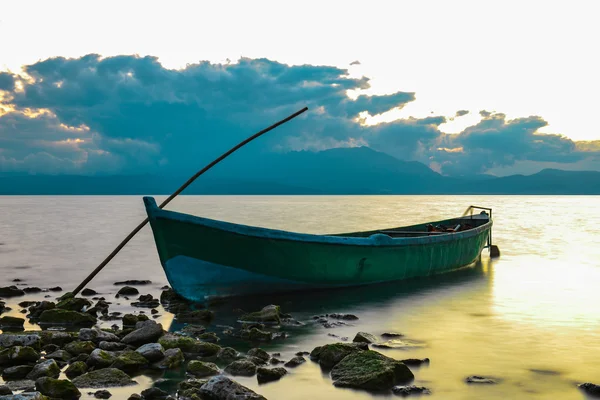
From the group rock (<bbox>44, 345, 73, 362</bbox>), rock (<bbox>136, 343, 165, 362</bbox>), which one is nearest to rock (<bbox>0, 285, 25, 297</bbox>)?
rock (<bbox>44, 345, 73, 362</bbox>)

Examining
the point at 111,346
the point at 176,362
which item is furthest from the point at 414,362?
the point at 111,346

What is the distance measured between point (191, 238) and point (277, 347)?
168 inches

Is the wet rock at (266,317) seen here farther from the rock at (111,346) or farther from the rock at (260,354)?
the rock at (111,346)

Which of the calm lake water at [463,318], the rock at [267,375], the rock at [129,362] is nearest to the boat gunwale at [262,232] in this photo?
the calm lake water at [463,318]

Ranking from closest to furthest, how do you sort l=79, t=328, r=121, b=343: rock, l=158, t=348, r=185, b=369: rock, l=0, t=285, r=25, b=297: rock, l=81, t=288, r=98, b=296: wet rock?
l=158, t=348, r=185, b=369: rock → l=79, t=328, r=121, b=343: rock → l=0, t=285, r=25, b=297: rock → l=81, t=288, r=98, b=296: wet rock

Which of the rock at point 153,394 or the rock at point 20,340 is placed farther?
the rock at point 20,340

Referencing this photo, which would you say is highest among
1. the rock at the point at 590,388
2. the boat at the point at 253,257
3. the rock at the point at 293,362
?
the boat at the point at 253,257

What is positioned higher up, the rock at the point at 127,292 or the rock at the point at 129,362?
the rock at the point at 129,362

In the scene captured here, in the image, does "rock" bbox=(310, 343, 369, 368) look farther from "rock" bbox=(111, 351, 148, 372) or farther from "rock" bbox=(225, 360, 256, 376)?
→ "rock" bbox=(111, 351, 148, 372)

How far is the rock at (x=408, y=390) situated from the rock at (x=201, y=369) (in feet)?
8.90

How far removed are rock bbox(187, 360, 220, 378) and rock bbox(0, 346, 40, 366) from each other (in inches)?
99.4

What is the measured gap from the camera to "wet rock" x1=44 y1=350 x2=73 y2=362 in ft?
30.0

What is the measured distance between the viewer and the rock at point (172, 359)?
9.07 m

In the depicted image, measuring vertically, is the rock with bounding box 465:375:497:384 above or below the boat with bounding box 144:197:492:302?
below
